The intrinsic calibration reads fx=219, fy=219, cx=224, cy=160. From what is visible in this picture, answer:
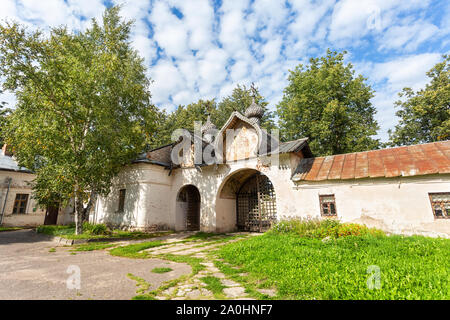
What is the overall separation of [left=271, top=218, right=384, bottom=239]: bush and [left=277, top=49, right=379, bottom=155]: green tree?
11.4 meters

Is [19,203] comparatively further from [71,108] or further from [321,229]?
[321,229]

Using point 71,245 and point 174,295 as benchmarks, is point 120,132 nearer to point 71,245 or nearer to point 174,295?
point 71,245

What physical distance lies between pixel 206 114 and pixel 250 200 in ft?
59.8

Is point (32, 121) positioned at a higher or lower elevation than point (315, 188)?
higher

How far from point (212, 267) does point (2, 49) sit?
1295 cm

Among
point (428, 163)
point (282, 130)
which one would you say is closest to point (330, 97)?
point (282, 130)

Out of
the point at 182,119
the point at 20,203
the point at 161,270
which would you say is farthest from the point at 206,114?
the point at 161,270

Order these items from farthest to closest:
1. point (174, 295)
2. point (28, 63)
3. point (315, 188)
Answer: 1. point (315, 188)
2. point (28, 63)
3. point (174, 295)

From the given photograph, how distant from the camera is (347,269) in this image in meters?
4.22

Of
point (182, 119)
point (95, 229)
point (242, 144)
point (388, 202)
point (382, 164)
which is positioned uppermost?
point (182, 119)

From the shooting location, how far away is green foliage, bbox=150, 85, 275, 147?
29.8 meters

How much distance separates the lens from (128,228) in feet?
49.2

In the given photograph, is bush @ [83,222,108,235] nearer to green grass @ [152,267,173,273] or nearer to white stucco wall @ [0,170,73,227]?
white stucco wall @ [0,170,73,227]

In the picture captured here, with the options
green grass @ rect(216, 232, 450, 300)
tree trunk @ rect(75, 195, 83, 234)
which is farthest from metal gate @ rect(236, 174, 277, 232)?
tree trunk @ rect(75, 195, 83, 234)
